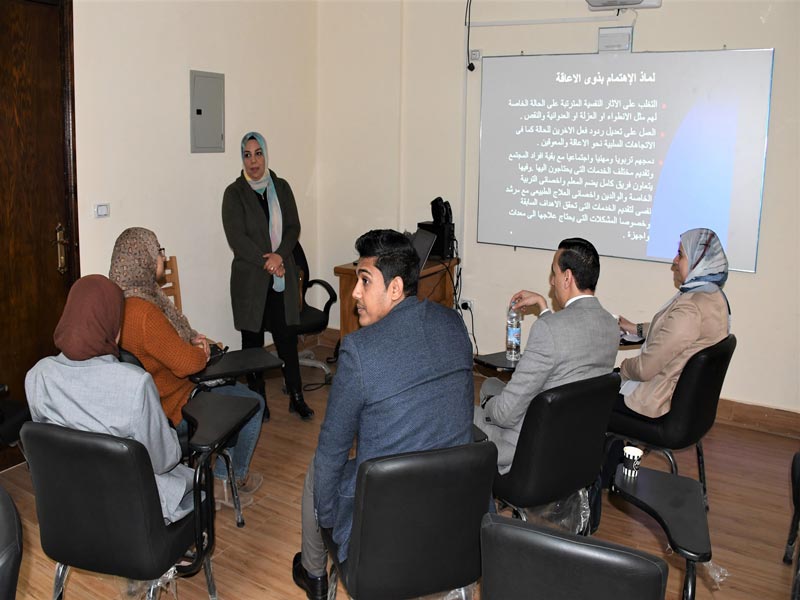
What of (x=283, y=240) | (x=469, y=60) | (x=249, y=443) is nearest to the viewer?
(x=249, y=443)

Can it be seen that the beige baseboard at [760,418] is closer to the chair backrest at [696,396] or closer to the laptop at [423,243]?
the chair backrest at [696,396]

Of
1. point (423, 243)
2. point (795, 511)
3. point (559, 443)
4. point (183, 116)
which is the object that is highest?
point (183, 116)

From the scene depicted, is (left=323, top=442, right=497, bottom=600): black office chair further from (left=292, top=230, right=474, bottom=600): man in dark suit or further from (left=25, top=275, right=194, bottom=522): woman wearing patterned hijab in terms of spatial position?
(left=25, top=275, right=194, bottom=522): woman wearing patterned hijab

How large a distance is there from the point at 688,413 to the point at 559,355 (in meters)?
0.89

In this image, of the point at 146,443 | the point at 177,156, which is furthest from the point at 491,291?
the point at 146,443

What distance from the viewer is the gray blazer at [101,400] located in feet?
7.51

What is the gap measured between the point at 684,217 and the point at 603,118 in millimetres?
810

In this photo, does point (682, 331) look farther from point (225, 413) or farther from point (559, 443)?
point (225, 413)

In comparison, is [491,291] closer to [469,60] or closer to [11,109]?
[469,60]

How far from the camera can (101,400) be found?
2293mm

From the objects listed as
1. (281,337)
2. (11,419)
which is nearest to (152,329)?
(11,419)

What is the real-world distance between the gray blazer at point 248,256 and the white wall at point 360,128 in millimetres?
455

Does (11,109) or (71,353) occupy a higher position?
(11,109)

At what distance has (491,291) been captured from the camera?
18.1 feet
